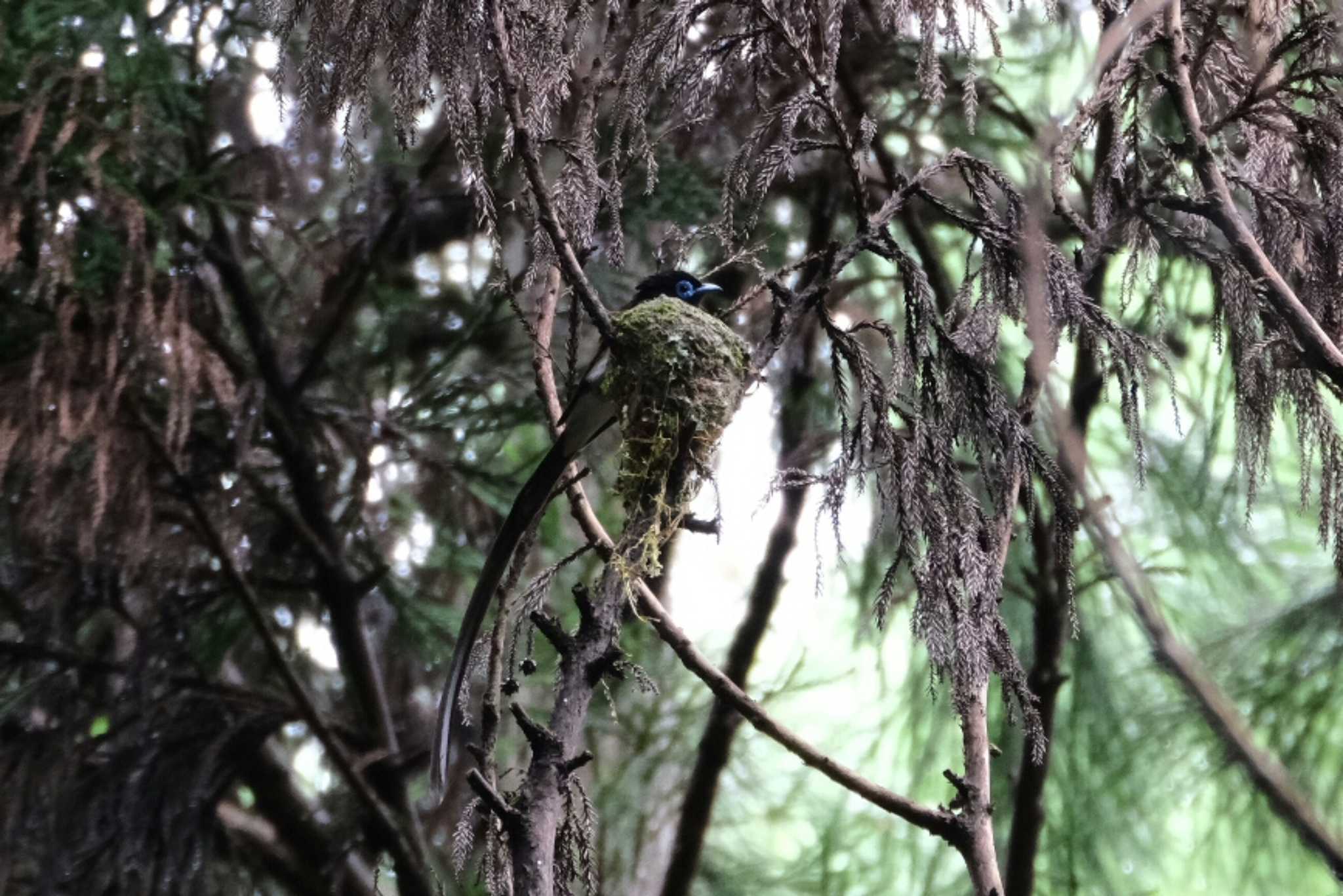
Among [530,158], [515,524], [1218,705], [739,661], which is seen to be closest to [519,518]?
[515,524]

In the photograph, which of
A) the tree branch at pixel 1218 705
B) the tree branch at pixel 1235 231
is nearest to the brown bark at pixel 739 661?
the tree branch at pixel 1218 705

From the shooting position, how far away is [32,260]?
462 cm

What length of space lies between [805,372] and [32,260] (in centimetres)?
311

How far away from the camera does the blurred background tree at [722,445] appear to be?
9.30 ft

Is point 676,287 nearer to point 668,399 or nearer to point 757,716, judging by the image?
point 668,399

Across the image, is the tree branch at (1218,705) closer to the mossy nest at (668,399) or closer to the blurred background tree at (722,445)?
the blurred background tree at (722,445)

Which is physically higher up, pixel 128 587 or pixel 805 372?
pixel 805 372

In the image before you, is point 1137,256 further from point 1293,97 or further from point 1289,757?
point 1289,757

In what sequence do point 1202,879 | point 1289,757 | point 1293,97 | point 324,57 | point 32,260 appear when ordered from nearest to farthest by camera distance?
point 324,57, point 1293,97, point 32,260, point 1289,757, point 1202,879

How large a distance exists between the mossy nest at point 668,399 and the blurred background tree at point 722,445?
0.10m

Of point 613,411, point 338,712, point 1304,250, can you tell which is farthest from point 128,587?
point 1304,250

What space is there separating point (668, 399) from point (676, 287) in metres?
0.93

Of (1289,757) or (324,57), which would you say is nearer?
(324,57)

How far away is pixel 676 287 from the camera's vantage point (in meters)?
3.86
